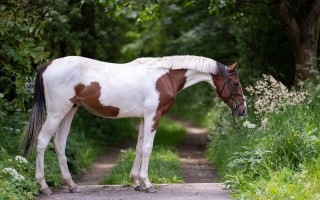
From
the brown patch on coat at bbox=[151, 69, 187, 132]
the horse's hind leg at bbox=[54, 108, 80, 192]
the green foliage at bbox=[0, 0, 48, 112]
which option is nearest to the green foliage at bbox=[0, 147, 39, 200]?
the horse's hind leg at bbox=[54, 108, 80, 192]

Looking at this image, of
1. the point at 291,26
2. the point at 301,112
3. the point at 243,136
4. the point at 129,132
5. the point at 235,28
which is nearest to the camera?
the point at 301,112

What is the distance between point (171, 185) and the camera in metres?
8.16

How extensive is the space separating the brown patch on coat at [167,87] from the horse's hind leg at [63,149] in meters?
1.23

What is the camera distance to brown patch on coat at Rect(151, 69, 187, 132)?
774 centimetres

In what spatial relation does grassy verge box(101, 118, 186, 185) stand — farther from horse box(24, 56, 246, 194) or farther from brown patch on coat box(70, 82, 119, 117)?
brown patch on coat box(70, 82, 119, 117)

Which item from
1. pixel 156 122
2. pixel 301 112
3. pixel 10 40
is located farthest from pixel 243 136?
pixel 10 40

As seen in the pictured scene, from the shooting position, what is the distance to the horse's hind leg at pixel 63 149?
7723 mm

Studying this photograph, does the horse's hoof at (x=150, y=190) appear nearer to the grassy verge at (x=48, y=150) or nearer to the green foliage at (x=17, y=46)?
the grassy verge at (x=48, y=150)

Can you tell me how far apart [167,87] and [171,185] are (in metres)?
1.47

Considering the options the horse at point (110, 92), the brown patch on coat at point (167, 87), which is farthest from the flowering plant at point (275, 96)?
the brown patch on coat at point (167, 87)

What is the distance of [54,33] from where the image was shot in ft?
43.2

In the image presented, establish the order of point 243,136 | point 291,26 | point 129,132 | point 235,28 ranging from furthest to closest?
point 129,132
point 235,28
point 291,26
point 243,136

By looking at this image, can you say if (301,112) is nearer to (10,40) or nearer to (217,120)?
(10,40)

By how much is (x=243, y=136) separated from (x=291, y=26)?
3.02 metres
